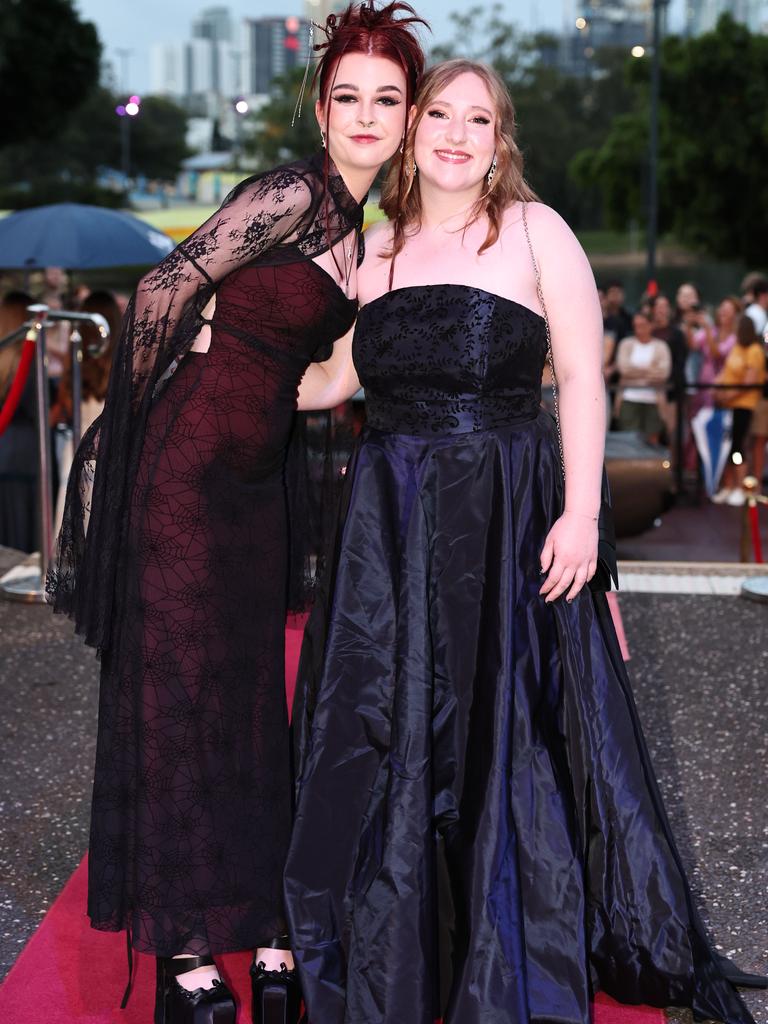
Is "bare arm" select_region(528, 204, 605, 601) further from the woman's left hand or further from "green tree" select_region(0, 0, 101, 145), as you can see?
"green tree" select_region(0, 0, 101, 145)

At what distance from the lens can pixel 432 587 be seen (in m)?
2.65

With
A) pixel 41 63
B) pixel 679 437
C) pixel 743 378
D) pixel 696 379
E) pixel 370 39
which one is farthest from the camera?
pixel 41 63

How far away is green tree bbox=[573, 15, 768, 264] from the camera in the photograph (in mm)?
32406

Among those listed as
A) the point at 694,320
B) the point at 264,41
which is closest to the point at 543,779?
the point at 694,320

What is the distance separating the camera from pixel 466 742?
2.65m

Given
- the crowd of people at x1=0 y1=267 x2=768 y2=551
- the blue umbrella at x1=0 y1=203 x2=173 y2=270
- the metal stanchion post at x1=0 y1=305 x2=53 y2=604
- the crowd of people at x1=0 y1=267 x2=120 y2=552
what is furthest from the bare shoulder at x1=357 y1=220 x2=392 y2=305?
the crowd of people at x1=0 y1=267 x2=768 y2=551

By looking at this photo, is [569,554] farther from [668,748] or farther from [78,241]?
[78,241]

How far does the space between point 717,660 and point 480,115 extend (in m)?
3.08

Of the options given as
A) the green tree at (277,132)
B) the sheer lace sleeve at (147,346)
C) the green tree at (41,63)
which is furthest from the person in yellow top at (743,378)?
the green tree at (277,132)

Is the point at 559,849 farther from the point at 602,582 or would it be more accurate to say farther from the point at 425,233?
the point at 425,233

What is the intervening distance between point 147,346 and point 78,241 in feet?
21.1

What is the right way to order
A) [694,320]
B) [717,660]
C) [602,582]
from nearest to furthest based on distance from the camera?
[602,582], [717,660], [694,320]

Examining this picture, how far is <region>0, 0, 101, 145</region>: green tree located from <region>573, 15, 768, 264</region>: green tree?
A: 12940 millimetres

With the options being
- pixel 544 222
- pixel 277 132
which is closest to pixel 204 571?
pixel 544 222
